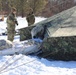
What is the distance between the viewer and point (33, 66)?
738 centimetres

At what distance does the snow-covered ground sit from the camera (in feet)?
22.9

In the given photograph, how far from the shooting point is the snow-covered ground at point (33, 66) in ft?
22.9

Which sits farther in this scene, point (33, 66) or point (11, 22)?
point (11, 22)

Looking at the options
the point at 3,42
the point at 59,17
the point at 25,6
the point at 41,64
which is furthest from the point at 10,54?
the point at 25,6

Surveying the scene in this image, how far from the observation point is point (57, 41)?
27.2 ft

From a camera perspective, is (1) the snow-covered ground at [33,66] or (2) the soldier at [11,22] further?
(2) the soldier at [11,22]

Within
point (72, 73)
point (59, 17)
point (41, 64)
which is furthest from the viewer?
point (59, 17)

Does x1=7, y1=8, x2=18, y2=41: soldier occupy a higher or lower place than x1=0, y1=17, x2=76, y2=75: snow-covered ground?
higher

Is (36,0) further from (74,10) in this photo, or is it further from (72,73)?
(72,73)

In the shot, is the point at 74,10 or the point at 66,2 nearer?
the point at 74,10

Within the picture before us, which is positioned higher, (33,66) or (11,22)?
(11,22)

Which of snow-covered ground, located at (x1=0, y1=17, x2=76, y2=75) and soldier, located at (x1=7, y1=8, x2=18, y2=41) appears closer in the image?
snow-covered ground, located at (x1=0, y1=17, x2=76, y2=75)

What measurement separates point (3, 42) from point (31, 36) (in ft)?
5.95

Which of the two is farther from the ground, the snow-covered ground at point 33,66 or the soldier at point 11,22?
the soldier at point 11,22
